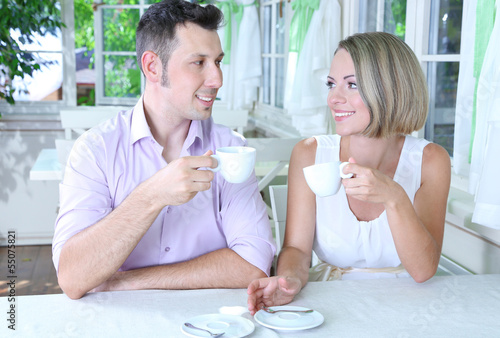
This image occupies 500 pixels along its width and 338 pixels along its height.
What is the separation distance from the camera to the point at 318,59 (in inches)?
114

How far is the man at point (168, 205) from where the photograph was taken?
126cm

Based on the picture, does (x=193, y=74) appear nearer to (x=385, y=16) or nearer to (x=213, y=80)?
(x=213, y=80)

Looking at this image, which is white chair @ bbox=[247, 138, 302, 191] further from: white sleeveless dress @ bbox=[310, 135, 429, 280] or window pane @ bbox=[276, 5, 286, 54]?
window pane @ bbox=[276, 5, 286, 54]

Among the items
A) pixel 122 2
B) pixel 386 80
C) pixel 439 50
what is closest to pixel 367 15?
pixel 439 50

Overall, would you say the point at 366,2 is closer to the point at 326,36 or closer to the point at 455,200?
the point at 326,36

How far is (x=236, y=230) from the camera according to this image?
147cm

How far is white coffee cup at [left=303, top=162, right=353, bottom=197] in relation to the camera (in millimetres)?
1133

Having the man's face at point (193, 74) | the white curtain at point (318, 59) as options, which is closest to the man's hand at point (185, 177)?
the man's face at point (193, 74)

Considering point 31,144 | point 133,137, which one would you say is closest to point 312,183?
point 133,137

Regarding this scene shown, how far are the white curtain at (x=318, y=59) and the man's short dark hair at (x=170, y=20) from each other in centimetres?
148

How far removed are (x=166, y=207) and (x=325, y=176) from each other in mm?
467

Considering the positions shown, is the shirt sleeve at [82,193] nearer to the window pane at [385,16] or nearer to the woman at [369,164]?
the woman at [369,164]

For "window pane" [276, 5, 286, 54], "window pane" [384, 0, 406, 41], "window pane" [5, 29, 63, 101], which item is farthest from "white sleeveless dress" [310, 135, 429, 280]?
"window pane" [5, 29, 63, 101]

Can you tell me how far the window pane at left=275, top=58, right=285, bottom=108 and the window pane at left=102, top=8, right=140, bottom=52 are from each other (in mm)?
1283
